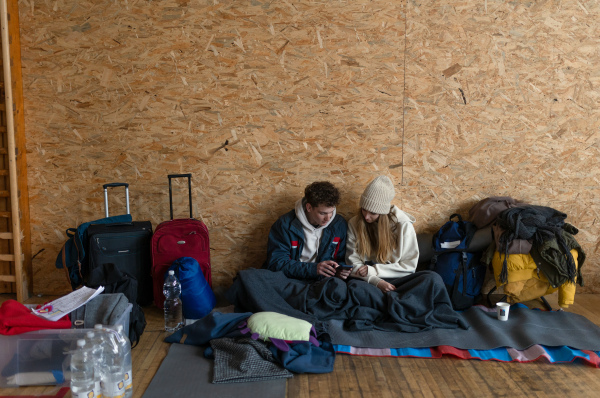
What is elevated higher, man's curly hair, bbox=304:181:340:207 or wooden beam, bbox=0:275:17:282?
man's curly hair, bbox=304:181:340:207

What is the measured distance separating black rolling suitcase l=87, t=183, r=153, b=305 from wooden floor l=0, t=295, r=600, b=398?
0.79 m

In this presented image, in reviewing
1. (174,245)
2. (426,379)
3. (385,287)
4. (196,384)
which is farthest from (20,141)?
(426,379)

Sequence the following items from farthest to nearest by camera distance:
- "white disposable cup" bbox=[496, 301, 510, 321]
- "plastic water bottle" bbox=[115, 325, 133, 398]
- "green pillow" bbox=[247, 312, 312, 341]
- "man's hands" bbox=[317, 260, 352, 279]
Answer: "man's hands" bbox=[317, 260, 352, 279] → "white disposable cup" bbox=[496, 301, 510, 321] → "green pillow" bbox=[247, 312, 312, 341] → "plastic water bottle" bbox=[115, 325, 133, 398]

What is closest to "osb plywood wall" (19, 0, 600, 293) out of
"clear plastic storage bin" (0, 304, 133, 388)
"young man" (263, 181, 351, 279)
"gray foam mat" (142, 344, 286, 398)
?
"young man" (263, 181, 351, 279)

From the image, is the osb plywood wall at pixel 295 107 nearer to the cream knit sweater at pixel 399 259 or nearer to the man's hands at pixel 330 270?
the cream knit sweater at pixel 399 259

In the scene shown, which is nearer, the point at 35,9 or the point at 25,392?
the point at 25,392

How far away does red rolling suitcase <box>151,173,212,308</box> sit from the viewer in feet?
12.0

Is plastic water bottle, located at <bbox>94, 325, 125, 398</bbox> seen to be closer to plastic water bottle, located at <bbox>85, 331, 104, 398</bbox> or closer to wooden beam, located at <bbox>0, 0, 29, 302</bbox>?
plastic water bottle, located at <bbox>85, 331, 104, 398</bbox>

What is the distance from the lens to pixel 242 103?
3.92m

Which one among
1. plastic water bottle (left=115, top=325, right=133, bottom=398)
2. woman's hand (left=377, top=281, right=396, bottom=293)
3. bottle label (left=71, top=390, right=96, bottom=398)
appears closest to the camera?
bottle label (left=71, top=390, right=96, bottom=398)

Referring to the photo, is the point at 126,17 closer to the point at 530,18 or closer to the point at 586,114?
the point at 530,18

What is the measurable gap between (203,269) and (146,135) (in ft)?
3.69

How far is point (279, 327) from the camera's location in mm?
2967

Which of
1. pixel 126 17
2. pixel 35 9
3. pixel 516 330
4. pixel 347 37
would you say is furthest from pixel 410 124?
pixel 35 9
